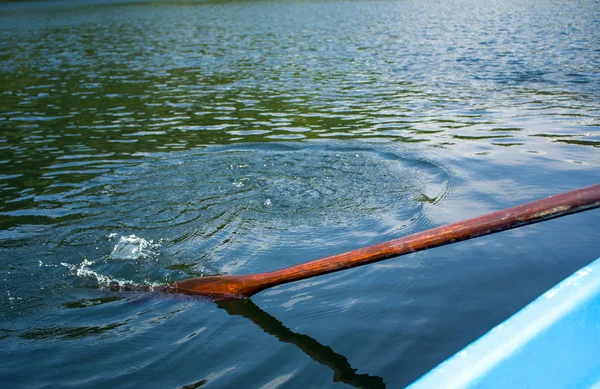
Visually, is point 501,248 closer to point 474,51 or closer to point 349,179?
point 349,179

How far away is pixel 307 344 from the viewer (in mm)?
4223

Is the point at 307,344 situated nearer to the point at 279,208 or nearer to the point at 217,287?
the point at 217,287

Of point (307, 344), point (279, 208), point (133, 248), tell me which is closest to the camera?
point (307, 344)

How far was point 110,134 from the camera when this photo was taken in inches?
433

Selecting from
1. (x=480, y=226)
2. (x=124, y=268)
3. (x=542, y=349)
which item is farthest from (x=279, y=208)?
(x=542, y=349)

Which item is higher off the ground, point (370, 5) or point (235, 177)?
point (370, 5)

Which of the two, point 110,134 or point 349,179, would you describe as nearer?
point 349,179

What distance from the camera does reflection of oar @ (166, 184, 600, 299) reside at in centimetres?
341

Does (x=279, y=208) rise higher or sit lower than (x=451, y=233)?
lower

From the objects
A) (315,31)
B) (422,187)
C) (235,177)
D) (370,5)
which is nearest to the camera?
(422,187)

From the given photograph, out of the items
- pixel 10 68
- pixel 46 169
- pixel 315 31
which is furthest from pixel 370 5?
pixel 46 169

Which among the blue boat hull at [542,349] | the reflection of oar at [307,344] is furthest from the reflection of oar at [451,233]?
the blue boat hull at [542,349]

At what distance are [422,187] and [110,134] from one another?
6.47 metres

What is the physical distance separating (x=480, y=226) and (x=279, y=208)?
345 cm
